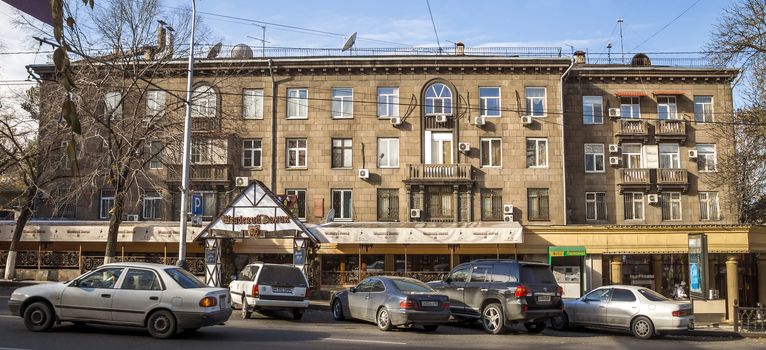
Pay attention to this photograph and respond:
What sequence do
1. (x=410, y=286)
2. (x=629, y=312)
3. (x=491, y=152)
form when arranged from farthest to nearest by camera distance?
1. (x=491, y=152)
2. (x=629, y=312)
3. (x=410, y=286)

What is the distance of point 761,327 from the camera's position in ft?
66.5

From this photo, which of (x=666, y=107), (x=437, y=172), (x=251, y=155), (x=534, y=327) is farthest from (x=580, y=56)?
(x=534, y=327)

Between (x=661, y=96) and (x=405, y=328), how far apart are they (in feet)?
88.0

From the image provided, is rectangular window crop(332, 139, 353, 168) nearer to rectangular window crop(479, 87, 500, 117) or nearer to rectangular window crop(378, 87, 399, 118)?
rectangular window crop(378, 87, 399, 118)

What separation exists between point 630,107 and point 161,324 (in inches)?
1265

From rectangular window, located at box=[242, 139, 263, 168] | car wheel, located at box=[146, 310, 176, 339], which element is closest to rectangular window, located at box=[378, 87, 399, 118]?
rectangular window, located at box=[242, 139, 263, 168]

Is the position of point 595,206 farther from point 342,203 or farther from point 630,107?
point 342,203

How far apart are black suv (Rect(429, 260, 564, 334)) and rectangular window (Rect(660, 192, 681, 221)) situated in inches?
887

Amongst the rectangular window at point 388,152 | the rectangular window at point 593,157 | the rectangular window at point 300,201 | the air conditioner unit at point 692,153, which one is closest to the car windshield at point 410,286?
the rectangular window at point 388,152

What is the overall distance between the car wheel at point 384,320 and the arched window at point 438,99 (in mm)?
20969

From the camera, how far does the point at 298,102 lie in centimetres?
3756

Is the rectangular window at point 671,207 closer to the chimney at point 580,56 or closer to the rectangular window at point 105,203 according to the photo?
the chimney at point 580,56

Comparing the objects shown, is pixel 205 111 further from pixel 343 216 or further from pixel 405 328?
pixel 405 328

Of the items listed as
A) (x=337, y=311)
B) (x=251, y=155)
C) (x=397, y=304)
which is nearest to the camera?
(x=397, y=304)
